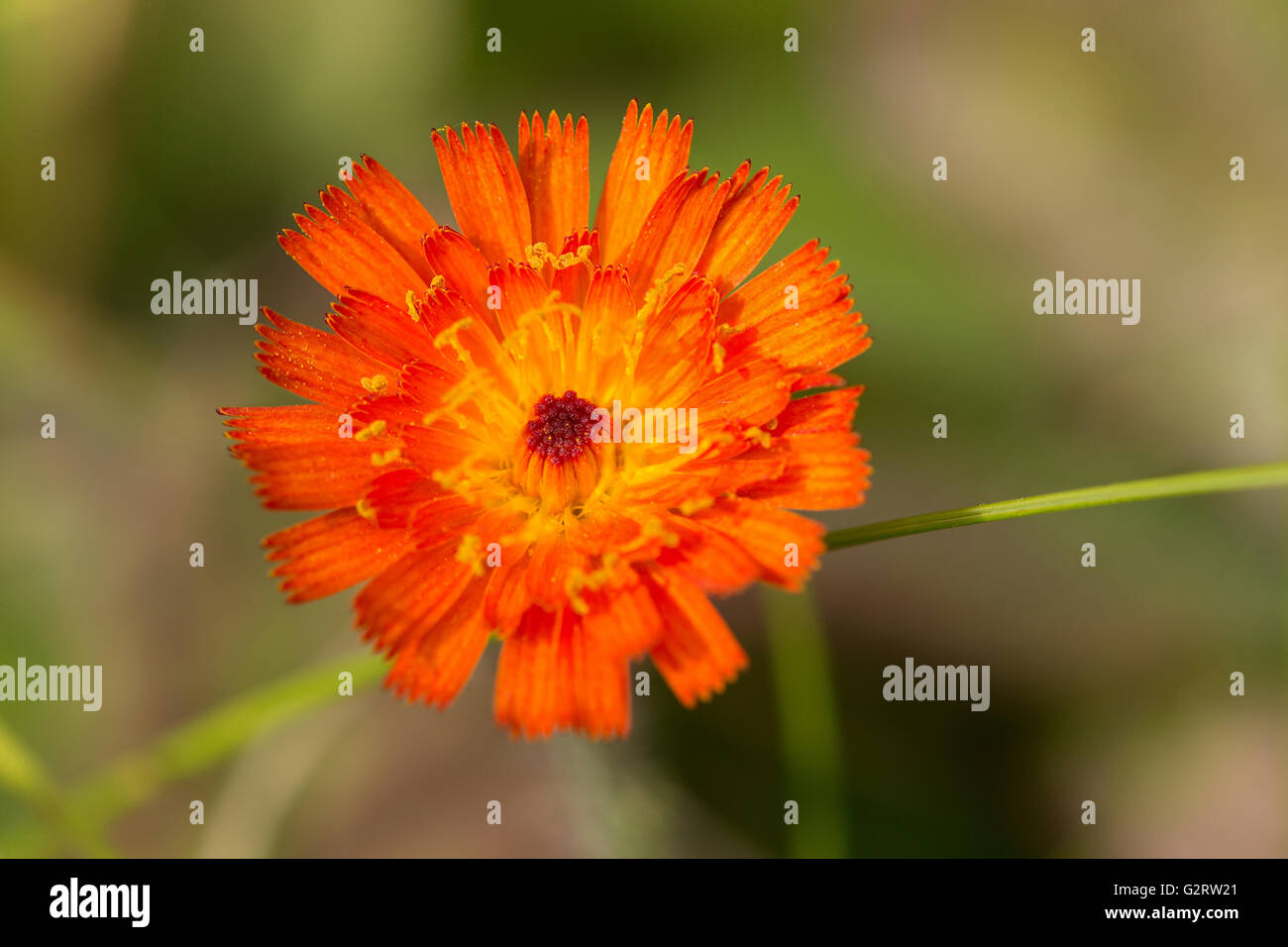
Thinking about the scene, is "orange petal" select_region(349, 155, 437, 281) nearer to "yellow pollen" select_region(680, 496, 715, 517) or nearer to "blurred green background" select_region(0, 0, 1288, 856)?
"yellow pollen" select_region(680, 496, 715, 517)

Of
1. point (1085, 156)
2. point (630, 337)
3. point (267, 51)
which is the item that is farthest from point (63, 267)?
point (1085, 156)

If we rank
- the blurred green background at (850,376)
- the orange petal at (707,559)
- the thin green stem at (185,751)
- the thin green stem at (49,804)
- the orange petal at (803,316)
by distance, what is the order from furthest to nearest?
the blurred green background at (850,376), the thin green stem at (49,804), the thin green stem at (185,751), the orange petal at (803,316), the orange petal at (707,559)

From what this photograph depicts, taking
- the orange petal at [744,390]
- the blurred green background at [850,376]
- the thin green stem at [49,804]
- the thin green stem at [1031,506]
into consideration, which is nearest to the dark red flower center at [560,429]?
the orange petal at [744,390]

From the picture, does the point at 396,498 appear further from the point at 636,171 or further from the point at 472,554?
the point at 636,171

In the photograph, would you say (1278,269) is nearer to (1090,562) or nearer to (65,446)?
(1090,562)

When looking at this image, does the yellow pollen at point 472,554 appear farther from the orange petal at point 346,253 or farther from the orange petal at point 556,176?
the orange petal at point 556,176

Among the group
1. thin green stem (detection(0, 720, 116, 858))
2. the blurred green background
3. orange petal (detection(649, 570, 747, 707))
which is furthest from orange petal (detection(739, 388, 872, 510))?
thin green stem (detection(0, 720, 116, 858))
